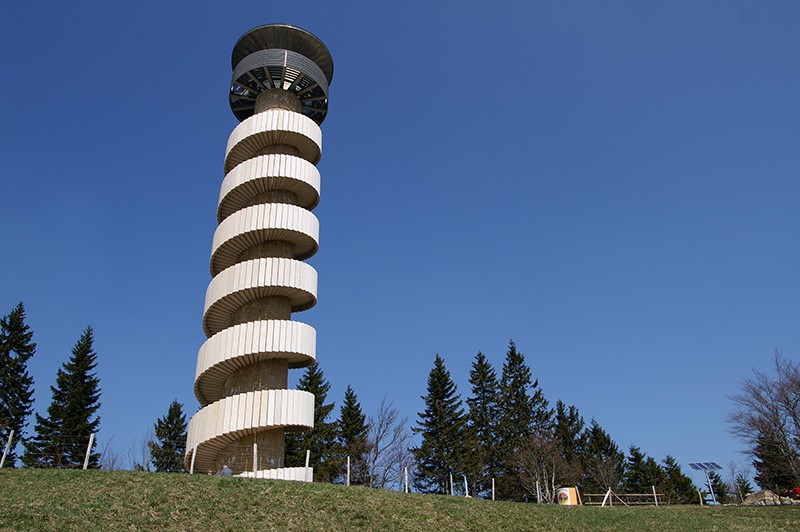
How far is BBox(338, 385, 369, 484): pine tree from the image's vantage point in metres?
42.6

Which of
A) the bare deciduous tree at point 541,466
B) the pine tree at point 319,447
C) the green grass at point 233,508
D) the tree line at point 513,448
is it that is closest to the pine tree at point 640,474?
the tree line at point 513,448

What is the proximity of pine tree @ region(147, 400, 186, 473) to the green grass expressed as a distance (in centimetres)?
3664

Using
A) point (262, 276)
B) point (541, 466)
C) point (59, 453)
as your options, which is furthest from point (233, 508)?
point (541, 466)

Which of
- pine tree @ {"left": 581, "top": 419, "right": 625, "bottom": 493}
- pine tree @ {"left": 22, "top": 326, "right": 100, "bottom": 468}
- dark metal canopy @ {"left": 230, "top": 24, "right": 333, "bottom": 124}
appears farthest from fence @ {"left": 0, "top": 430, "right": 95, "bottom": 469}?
pine tree @ {"left": 581, "top": 419, "right": 625, "bottom": 493}

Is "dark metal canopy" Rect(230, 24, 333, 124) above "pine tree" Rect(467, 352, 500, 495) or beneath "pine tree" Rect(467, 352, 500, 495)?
above

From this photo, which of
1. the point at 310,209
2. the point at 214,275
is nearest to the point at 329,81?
the point at 310,209

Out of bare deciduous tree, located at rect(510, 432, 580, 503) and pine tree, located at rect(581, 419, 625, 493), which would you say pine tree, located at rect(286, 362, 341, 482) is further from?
pine tree, located at rect(581, 419, 625, 493)

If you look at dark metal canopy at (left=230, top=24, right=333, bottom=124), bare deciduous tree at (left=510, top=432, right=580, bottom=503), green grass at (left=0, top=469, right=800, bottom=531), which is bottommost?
green grass at (left=0, top=469, right=800, bottom=531)

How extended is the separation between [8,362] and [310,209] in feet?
80.5

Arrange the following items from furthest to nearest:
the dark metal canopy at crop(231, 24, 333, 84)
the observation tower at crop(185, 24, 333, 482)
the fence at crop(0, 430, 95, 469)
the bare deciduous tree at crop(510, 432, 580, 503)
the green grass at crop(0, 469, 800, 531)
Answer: the bare deciduous tree at crop(510, 432, 580, 503) < the fence at crop(0, 430, 95, 469) < the dark metal canopy at crop(231, 24, 333, 84) < the observation tower at crop(185, 24, 333, 482) < the green grass at crop(0, 469, 800, 531)

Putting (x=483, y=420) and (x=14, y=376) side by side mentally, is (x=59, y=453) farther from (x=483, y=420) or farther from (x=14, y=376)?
(x=483, y=420)

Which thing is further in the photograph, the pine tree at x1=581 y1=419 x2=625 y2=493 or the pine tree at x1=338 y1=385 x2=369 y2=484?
the pine tree at x1=581 y1=419 x2=625 y2=493

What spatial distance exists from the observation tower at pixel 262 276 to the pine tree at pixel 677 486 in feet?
159

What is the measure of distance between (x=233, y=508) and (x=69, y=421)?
104ft
